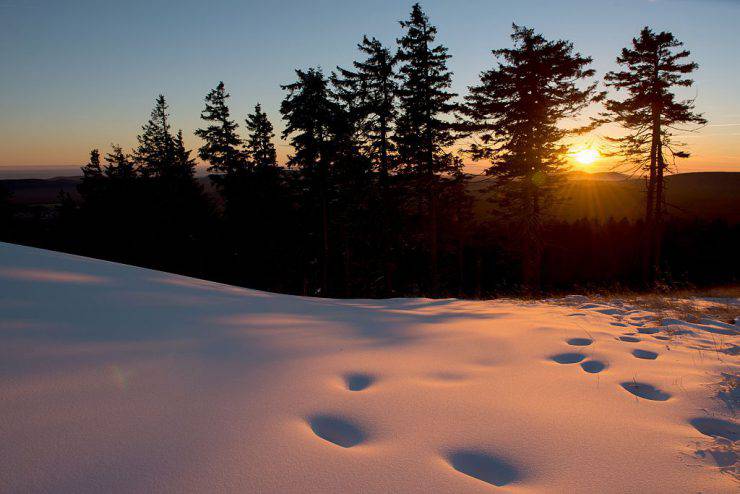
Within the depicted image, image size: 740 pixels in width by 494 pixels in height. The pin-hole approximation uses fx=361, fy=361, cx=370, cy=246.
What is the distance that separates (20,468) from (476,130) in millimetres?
21707

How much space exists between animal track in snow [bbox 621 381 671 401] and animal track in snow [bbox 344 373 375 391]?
1.96 metres

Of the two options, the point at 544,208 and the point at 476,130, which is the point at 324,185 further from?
the point at 544,208

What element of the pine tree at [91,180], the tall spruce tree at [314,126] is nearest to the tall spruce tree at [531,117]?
the tall spruce tree at [314,126]

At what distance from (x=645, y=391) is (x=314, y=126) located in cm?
2098

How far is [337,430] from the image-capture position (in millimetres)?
2029

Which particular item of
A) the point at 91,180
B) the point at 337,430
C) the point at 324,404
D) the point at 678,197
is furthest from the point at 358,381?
the point at 678,197

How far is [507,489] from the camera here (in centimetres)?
162

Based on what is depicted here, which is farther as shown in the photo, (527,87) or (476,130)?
(476,130)

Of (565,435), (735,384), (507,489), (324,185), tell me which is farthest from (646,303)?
(324,185)

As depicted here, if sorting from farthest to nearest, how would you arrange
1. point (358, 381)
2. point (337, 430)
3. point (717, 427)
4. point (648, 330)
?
point (648, 330) → point (358, 381) → point (717, 427) → point (337, 430)

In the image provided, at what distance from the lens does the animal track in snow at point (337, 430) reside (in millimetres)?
1914

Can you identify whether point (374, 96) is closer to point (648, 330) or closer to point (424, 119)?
point (424, 119)

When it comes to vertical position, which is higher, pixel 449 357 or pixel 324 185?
pixel 324 185

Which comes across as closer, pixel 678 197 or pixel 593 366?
pixel 593 366
